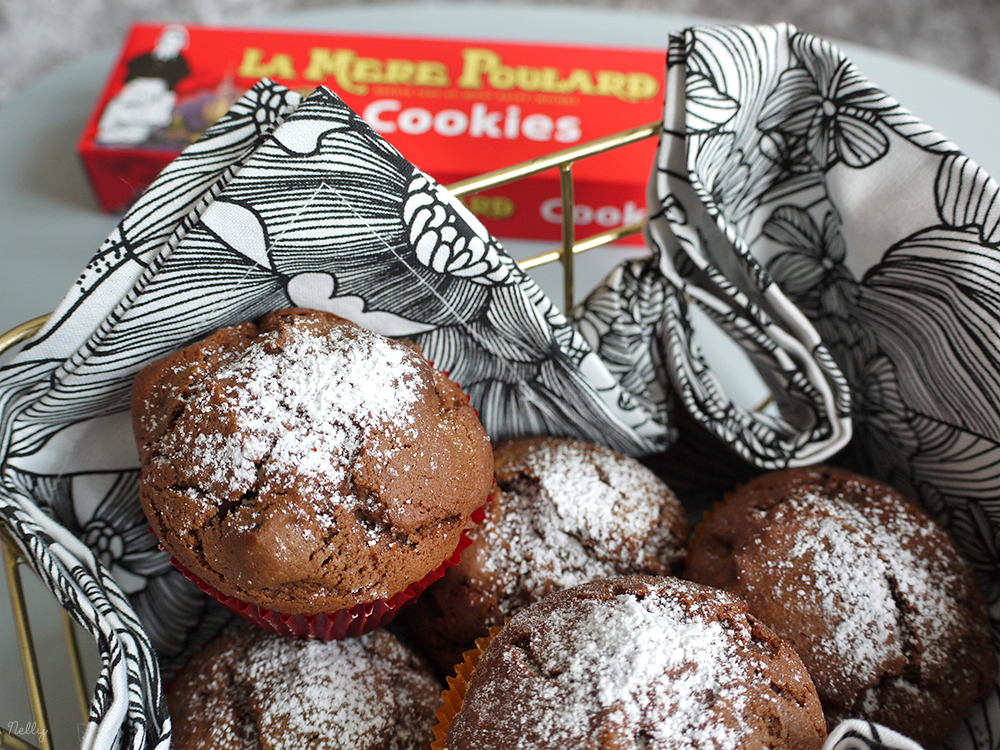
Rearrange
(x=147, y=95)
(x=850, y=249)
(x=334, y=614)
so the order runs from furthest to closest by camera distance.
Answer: (x=147, y=95)
(x=850, y=249)
(x=334, y=614)

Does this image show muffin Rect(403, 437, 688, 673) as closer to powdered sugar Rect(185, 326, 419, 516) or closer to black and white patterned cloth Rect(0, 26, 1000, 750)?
black and white patterned cloth Rect(0, 26, 1000, 750)

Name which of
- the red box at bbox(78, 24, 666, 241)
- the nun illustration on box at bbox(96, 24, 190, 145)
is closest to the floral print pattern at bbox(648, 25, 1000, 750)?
the red box at bbox(78, 24, 666, 241)

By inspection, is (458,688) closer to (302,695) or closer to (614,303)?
(302,695)

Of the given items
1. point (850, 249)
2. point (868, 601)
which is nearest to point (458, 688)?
point (868, 601)

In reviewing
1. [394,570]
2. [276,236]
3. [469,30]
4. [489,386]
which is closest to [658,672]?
[394,570]

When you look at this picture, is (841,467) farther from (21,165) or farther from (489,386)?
(21,165)

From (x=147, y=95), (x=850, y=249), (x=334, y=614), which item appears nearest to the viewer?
(x=334, y=614)
